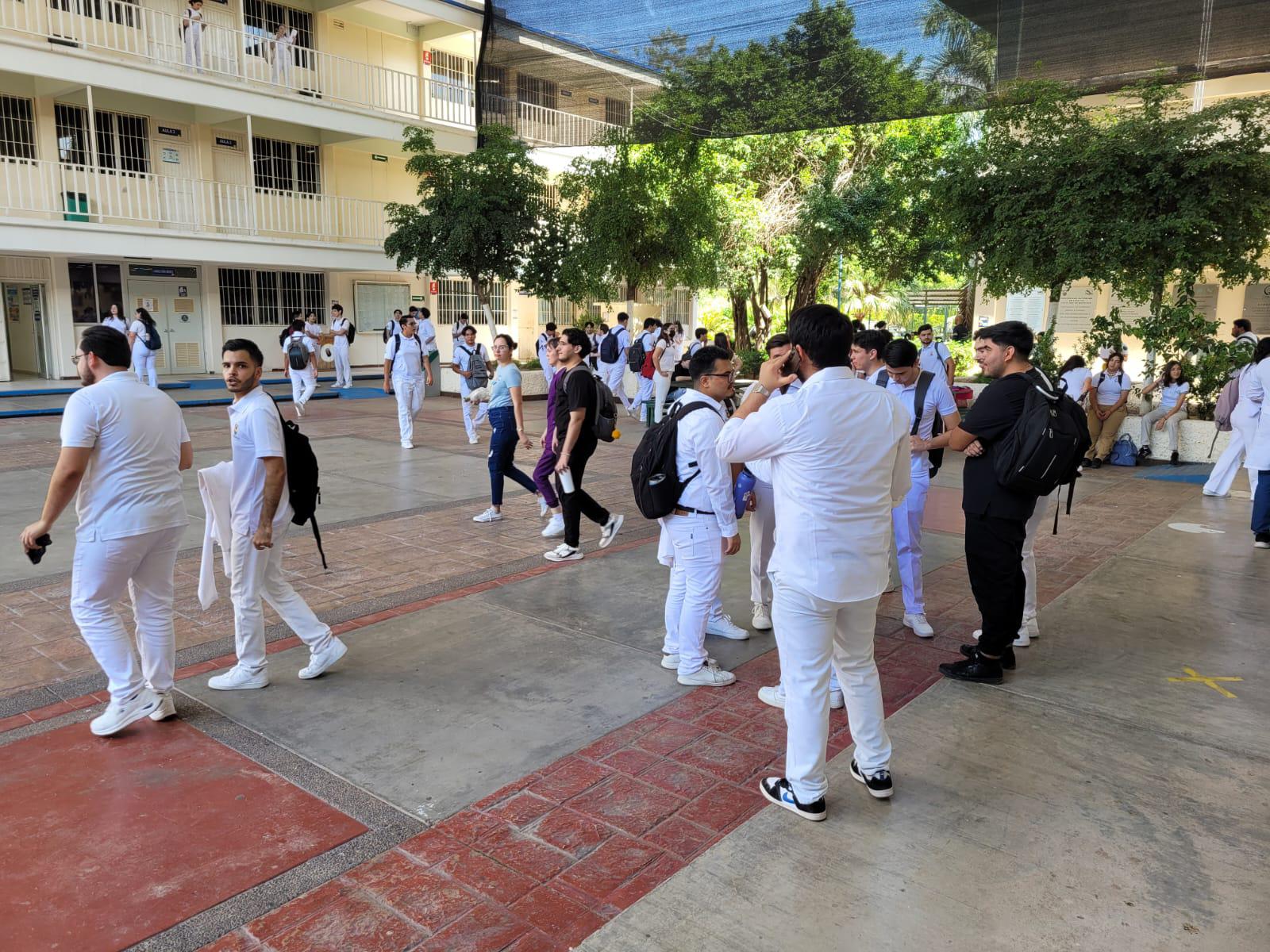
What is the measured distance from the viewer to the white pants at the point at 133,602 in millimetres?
3773

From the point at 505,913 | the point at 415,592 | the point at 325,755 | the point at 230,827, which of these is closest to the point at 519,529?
the point at 415,592

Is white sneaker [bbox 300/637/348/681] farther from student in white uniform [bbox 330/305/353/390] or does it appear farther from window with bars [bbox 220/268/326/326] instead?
window with bars [bbox 220/268/326/326]

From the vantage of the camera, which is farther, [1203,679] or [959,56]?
[959,56]

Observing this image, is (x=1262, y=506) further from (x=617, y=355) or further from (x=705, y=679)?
(x=617, y=355)

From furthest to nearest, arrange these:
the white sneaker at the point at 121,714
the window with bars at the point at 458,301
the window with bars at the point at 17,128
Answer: the window with bars at the point at 458,301 < the window with bars at the point at 17,128 < the white sneaker at the point at 121,714

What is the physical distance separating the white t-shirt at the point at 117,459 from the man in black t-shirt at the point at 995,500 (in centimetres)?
372

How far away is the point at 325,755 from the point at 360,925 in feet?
3.85

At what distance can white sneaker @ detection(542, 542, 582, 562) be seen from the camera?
692 centimetres

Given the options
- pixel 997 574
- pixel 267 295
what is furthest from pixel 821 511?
pixel 267 295

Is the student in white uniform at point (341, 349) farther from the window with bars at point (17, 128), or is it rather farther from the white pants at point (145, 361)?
the window with bars at point (17, 128)

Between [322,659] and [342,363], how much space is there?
56.0 ft

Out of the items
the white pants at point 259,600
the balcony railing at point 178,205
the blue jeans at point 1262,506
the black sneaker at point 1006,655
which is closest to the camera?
the white pants at point 259,600

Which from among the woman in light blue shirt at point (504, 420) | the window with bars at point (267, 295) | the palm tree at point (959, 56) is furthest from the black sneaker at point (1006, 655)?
the window with bars at point (267, 295)

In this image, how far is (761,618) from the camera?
5.41 metres
